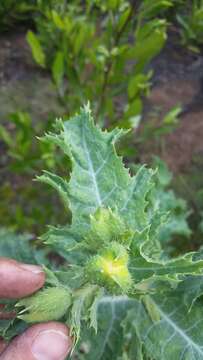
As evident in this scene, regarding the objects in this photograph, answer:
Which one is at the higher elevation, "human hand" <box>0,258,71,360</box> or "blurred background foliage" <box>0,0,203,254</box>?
"blurred background foliage" <box>0,0,203,254</box>

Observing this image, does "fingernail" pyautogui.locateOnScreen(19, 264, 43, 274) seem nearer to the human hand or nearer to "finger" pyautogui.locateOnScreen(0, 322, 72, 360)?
the human hand

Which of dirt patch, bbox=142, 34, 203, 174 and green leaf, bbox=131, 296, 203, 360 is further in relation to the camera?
dirt patch, bbox=142, 34, 203, 174

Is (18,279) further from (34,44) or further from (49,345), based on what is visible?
(34,44)

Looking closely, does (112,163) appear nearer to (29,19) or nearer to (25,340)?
(25,340)

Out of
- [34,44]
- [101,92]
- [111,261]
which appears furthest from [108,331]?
[34,44]

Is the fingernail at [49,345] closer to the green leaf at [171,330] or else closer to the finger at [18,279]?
the finger at [18,279]

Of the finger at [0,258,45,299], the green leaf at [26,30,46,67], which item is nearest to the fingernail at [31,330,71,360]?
the finger at [0,258,45,299]
